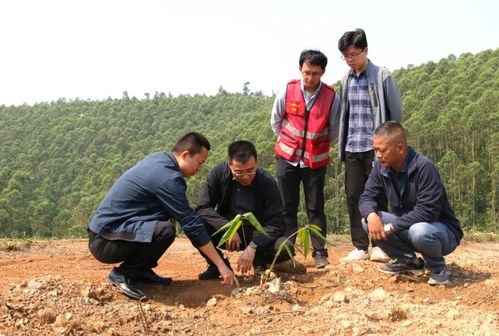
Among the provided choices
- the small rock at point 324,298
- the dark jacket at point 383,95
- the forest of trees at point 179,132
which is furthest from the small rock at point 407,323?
the forest of trees at point 179,132

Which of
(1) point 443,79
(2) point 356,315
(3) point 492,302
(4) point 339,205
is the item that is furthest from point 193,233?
(1) point 443,79

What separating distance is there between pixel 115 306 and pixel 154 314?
0.31 metres

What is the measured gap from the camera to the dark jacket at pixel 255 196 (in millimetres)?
4055

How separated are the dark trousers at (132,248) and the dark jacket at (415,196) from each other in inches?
57.8

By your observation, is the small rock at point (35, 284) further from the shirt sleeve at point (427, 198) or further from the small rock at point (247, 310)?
the shirt sleeve at point (427, 198)

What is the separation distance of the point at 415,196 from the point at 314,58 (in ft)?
4.73

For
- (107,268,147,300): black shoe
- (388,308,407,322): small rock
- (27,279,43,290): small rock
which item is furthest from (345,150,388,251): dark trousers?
(27,279,43,290): small rock

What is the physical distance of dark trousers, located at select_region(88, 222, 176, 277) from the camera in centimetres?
356

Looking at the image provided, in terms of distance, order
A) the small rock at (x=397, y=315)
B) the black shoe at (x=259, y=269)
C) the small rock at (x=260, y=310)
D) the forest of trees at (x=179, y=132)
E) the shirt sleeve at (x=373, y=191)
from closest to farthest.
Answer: the small rock at (x=397, y=315) → the small rock at (x=260, y=310) → the shirt sleeve at (x=373, y=191) → the black shoe at (x=259, y=269) → the forest of trees at (x=179, y=132)

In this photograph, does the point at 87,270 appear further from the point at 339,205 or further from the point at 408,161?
the point at 339,205

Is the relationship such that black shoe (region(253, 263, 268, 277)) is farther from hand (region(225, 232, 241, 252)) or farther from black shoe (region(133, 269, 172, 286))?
black shoe (region(133, 269, 172, 286))

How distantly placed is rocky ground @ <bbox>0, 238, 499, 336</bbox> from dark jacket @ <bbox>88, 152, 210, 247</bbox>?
449mm

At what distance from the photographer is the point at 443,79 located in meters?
51.2

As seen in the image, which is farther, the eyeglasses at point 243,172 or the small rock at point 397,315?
the eyeglasses at point 243,172
